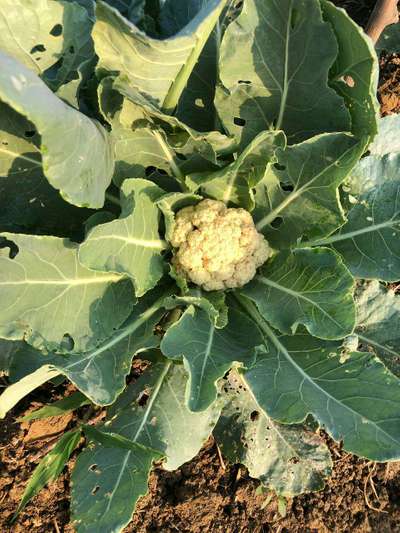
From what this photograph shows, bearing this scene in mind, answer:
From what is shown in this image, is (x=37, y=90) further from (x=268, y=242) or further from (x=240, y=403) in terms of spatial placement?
(x=240, y=403)

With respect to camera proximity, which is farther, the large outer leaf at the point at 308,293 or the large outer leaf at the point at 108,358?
the large outer leaf at the point at 108,358

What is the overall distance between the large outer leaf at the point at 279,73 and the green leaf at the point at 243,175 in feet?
0.58

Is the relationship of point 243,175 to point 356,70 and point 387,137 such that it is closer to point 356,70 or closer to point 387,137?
point 356,70

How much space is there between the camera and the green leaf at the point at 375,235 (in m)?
2.33

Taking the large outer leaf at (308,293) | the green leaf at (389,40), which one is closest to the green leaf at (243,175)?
the large outer leaf at (308,293)

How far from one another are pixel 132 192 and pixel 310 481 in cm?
135

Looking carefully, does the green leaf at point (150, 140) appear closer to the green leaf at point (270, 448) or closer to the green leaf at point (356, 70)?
the green leaf at point (356, 70)

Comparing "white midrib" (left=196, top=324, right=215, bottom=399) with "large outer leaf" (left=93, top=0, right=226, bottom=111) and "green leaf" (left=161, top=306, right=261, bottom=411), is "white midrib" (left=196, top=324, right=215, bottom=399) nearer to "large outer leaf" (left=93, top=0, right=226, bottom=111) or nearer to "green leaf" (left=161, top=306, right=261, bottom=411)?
"green leaf" (left=161, top=306, right=261, bottom=411)

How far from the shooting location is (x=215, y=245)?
231cm

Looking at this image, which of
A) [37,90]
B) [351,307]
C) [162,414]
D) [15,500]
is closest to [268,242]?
[351,307]

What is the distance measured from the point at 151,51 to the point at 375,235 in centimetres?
112

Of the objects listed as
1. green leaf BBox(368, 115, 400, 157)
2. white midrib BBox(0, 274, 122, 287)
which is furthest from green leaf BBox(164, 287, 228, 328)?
green leaf BBox(368, 115, 400, 157)

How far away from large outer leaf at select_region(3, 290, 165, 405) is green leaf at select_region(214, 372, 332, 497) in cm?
47

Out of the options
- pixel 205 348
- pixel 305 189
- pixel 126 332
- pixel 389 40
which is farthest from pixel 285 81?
pixel 389 40
